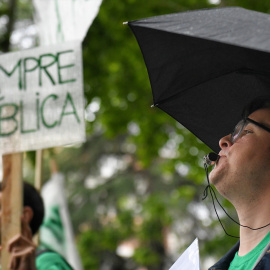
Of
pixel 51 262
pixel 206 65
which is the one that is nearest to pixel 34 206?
pixel 51 262

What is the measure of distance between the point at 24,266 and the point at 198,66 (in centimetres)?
123

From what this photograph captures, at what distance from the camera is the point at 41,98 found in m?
3.61

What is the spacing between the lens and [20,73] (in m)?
3.67

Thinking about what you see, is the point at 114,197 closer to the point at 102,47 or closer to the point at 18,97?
the point at 102,47

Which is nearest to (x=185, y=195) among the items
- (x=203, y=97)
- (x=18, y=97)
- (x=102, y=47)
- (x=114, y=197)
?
(x=102, y=47)

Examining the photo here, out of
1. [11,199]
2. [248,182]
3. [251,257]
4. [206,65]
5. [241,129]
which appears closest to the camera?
[251,257]

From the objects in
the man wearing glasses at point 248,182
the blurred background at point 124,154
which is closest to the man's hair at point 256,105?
the man wearing glasses at point 248,182

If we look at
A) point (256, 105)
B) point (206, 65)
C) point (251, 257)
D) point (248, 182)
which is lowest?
point (251, 257)

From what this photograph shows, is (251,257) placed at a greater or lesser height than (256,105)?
lesser

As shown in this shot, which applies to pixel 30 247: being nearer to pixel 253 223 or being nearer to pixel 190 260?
pixel 190 260

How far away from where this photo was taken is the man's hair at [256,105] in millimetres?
2448

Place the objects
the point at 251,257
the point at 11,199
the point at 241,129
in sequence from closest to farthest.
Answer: the point at 251,257
the point at 241,129
the point at 11,199

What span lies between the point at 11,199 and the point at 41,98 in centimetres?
58

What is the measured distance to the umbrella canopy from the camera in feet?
6.44
